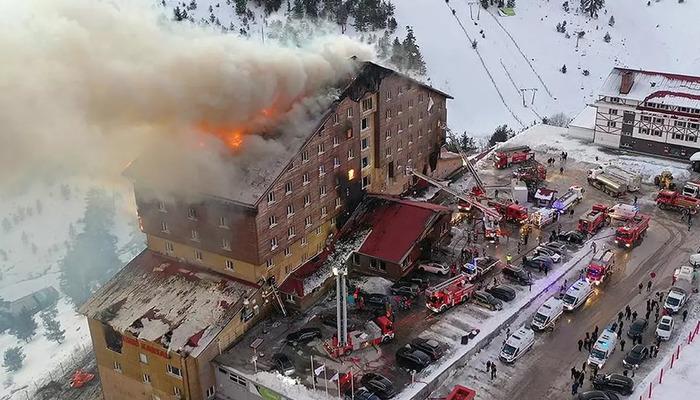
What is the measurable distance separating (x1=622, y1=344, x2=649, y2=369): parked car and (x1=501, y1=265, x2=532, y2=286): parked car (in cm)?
918

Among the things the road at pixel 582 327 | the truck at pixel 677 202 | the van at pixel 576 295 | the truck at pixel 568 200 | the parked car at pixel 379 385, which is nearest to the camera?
the parked car at pixel 379 385

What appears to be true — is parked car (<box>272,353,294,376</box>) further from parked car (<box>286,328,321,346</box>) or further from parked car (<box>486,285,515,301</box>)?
parked car (<box>486,285,515,301</box>)

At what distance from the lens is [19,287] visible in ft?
287

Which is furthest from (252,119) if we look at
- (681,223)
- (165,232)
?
(681,223)

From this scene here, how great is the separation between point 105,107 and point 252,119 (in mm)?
10430

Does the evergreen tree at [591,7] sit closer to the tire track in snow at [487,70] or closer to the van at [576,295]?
the tire track in snow at [487,70]

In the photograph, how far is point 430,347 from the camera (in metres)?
41.8

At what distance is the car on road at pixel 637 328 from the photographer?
43188 mm

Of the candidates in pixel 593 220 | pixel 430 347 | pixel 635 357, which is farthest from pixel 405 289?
pixel 593 220

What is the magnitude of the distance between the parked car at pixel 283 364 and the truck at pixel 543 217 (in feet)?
83.8

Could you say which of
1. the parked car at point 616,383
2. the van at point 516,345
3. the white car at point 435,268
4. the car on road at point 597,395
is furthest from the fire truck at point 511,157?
the car on road at point 597,395

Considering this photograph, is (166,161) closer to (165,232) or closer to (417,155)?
(165,232)

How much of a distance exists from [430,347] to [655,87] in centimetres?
4494

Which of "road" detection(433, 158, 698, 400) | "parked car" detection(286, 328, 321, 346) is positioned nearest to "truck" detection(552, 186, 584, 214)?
"road" detection(433, 158, 698, 400)
